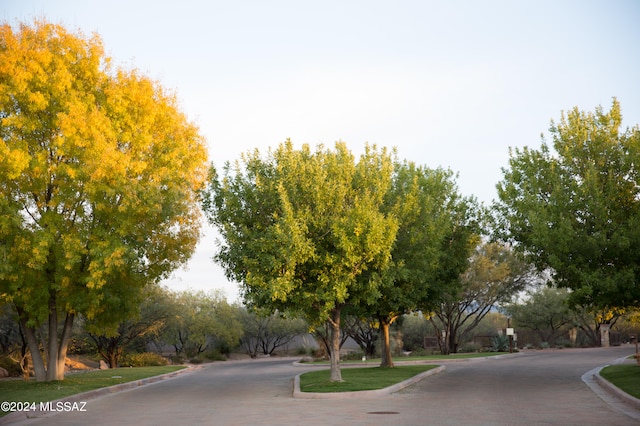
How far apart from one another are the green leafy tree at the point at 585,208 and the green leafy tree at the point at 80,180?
13.9 metres

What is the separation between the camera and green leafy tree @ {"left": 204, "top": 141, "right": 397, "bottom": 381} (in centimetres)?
2266

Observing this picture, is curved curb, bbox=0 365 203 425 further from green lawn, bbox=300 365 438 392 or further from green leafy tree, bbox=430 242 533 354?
green leafy tree, bbox=430 242 533 354

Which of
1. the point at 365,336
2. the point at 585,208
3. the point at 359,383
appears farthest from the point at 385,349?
the point at 365,336

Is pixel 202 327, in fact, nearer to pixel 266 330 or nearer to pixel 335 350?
pixel 266 330

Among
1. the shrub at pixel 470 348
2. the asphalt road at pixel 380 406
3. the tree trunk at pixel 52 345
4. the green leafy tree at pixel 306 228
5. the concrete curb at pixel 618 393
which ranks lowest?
the asphalt road at pixel 380 406

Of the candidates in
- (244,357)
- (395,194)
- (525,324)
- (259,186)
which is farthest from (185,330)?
(259,186)

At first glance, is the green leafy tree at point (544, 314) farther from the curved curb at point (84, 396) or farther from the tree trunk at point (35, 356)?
the tree trunk at point (35, 356)

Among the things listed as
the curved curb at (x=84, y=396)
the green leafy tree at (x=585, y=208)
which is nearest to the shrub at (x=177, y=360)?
the curved curb at (x=84, y=396)

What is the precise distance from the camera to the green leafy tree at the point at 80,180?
83.3 feet

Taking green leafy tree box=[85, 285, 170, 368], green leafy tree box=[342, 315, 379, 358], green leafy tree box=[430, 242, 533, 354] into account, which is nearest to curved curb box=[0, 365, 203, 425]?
green leafy tree box=[85, 285, 170, 368]

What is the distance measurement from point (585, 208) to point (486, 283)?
3132 centimetres

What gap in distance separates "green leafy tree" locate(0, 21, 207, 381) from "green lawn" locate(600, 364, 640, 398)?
56.7 ft

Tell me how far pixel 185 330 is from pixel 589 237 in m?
46.9

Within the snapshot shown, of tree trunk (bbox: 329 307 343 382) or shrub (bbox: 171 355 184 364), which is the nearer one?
tree trunk (bbox: 329 307 343 382)
